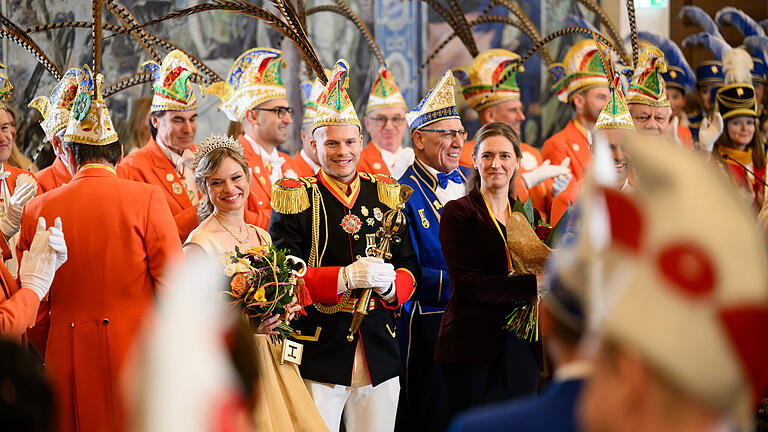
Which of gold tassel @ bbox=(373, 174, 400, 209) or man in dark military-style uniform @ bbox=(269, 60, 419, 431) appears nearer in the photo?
man in dark military-style uniform @ bbox=(269, 60, 419, 431)

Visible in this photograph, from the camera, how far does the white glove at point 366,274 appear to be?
378cm

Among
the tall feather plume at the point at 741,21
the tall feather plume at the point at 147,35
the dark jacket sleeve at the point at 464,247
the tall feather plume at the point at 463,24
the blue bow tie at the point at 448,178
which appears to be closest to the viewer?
the dark jacket sleeve at the point at 464,247

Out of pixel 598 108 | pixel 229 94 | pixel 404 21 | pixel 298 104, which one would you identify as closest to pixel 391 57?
pixel 404 21

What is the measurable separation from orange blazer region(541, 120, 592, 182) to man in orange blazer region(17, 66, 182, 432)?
12.5 feet

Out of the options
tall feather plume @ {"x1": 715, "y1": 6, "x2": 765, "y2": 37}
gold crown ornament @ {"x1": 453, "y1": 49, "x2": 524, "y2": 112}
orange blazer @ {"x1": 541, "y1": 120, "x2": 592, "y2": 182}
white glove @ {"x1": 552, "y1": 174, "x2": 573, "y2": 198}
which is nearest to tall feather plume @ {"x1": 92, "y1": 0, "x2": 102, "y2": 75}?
white glove @ {"x1": 552, "y1": 174, "x2": 573, "y2": 198}

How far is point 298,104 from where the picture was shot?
947 cm

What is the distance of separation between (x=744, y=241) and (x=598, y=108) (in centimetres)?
635

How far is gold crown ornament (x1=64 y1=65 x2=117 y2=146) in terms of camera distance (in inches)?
149

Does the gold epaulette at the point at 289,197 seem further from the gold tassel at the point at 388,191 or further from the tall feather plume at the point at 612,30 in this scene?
the tall feather plume at the point at 612,30

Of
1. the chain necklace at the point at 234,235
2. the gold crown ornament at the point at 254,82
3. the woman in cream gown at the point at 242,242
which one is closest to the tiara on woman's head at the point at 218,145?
the woman in cream gown at the point at 242,242

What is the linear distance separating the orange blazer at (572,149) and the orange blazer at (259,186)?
2.11 meters

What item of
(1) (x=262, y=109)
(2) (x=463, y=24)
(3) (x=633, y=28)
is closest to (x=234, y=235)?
(1) (x=262, y=109)

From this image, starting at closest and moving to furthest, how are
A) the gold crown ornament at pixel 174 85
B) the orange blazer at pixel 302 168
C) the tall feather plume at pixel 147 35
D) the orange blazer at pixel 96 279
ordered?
the orange blazer at pixel 96 279, the gold crown ornament at pixel 174 85, the tall feather plume at pixel 147 35, the orange blazer at pixel 302 168

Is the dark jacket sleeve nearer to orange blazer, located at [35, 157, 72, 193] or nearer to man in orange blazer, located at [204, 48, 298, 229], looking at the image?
man in orange blazer, located at [204, 48, 298, 229]
